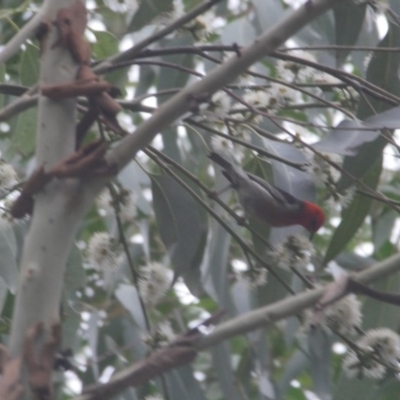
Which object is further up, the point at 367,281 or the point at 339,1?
the point at 339,1

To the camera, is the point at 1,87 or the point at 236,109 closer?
the point at 1,87

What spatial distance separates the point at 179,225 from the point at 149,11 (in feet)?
1.24

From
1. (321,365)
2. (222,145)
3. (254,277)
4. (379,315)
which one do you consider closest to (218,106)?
(222,145)

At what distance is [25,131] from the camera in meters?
1.68

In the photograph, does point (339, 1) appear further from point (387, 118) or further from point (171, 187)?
point (171, 187)

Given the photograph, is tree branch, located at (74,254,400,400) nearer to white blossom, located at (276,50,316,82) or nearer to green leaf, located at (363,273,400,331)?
white blossom, located at (276,50,316,82)

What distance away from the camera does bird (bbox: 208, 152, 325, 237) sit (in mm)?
1624

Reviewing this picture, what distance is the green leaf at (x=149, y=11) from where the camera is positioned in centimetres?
144

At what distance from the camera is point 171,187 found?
1528 mm

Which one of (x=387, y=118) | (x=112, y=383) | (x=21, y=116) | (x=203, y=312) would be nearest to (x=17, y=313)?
(x=112, y=383)

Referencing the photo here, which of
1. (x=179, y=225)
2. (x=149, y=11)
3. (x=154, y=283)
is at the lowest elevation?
(x=154, y=283)

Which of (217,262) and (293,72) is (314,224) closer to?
(217,262)

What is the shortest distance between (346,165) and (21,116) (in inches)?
26.2

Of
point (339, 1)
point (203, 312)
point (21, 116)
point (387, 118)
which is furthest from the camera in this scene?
point (203, 312)
